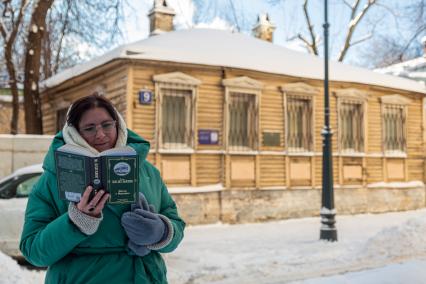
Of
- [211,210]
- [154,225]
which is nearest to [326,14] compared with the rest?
[211,210]

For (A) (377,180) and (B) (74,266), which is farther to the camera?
(A) (377,180)

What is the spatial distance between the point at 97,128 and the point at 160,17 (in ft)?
52.9

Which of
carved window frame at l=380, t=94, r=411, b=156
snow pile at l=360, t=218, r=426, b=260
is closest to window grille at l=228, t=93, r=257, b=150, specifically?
Answer: carved window frame at l=380, t=94, r=411, b=156

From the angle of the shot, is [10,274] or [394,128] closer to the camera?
[10,274]

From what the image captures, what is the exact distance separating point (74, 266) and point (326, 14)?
1051 centimetres

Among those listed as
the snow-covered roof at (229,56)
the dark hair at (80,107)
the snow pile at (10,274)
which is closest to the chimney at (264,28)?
the snow-covered roof at (229,56)

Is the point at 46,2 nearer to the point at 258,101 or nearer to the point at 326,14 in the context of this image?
the point at 258,101

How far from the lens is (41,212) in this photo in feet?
7.21

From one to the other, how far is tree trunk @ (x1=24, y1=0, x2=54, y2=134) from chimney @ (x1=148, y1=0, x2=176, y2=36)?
11.2 feet

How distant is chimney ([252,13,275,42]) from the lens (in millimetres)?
21094

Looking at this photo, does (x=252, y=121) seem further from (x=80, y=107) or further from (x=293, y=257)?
(x=80, y=107)

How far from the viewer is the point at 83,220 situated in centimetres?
205

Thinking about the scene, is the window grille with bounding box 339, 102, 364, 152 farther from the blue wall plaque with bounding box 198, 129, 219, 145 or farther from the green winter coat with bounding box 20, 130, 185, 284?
the green winter coat with bounding box 20, 130, 185, 284

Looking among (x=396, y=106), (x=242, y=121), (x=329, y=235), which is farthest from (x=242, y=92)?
(x=396, y=106)
